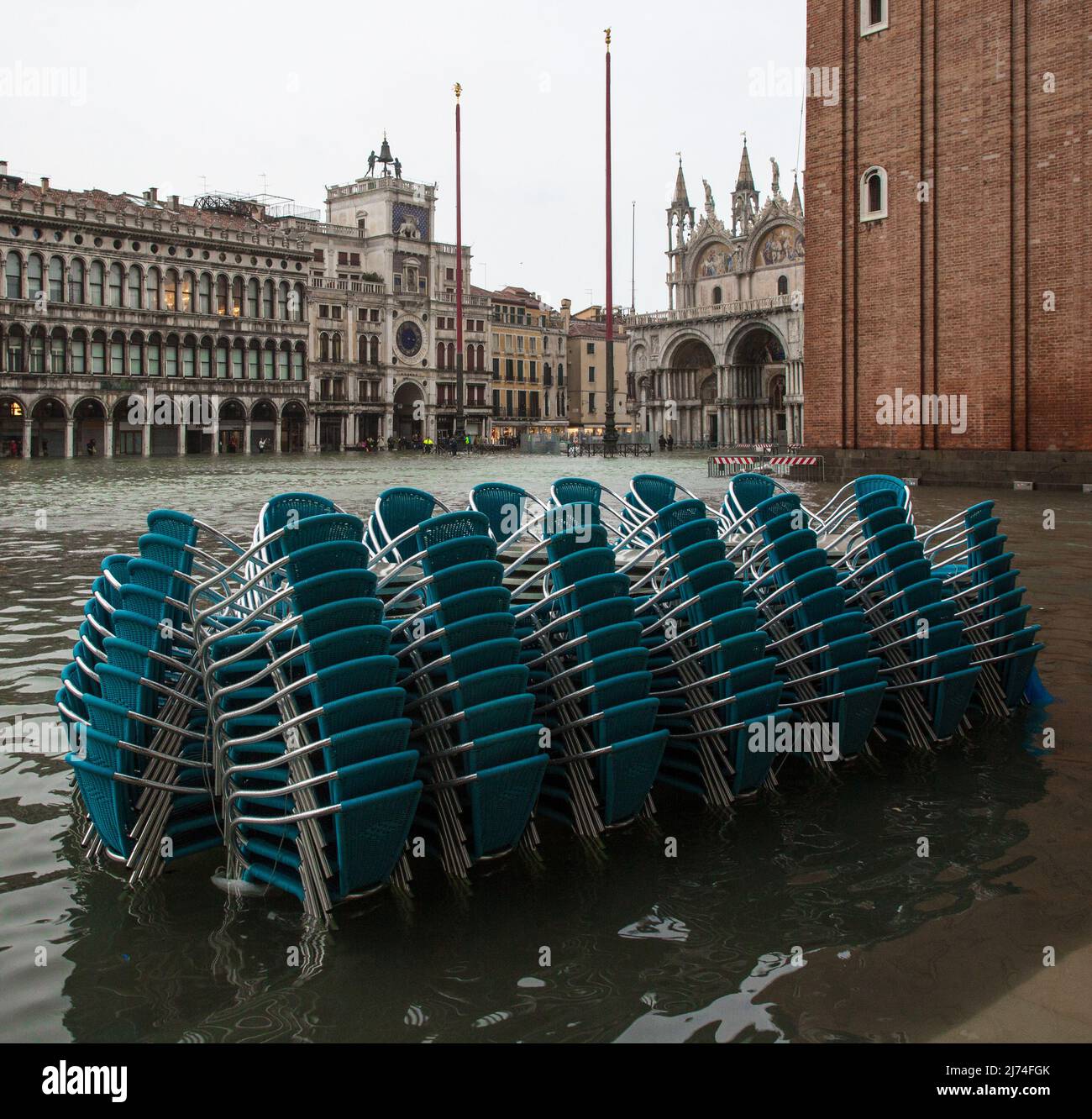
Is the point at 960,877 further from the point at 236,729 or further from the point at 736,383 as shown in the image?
the point at 736,383

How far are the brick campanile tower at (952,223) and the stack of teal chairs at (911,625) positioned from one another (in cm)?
1999

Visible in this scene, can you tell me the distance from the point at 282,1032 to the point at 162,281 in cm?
7212

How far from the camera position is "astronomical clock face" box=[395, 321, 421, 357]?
87.8 m

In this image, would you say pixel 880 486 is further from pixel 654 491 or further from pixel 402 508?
pixel 402 508

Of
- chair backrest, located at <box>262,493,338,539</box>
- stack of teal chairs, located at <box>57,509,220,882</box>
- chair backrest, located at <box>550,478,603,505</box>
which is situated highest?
chair backrest, located at <box>550,478,603,505</box>

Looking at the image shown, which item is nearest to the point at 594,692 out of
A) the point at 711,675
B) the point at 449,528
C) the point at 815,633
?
A: the point at 711,675

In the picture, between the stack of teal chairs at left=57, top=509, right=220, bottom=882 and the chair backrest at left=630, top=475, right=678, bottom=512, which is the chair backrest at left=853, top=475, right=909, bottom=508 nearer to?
the chair backrest at left=630, top=475, right=678, bottom=512

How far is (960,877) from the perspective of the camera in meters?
4.63

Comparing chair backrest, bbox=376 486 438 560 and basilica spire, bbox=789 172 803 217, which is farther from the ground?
basilica spire, bbox=789 172 803 217

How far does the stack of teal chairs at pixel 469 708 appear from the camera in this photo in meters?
4.60

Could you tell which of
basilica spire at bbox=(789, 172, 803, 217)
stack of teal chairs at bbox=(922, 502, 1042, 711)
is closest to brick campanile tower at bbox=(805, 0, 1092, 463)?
stack of teal chairs at bbox=(922, 502, 1042, 711)

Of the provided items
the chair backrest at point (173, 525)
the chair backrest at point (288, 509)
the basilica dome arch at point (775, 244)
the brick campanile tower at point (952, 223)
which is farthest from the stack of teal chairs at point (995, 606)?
the basilica dome arch at point (775, 244)

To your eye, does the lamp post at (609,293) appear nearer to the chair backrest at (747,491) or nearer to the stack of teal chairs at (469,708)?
the chair backrest at (747,491)

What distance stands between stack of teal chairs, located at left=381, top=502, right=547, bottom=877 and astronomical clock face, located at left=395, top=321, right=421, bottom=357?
84553 millimetres
